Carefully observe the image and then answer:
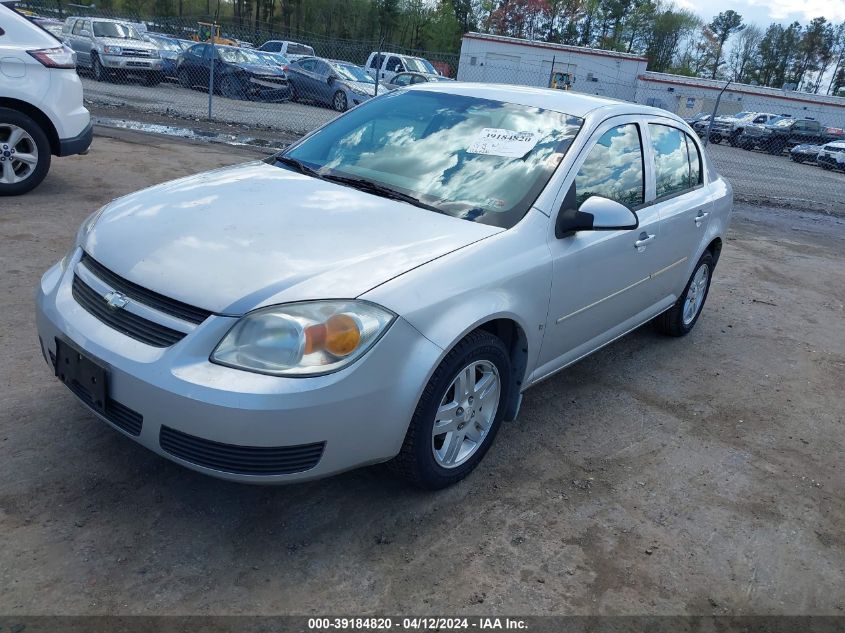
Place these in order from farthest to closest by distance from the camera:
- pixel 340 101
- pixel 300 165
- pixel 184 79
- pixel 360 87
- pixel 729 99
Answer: pixel 729 99 < pixel 184 79 < pixel 340 101 < pixel 360 87 < pixel 300 165

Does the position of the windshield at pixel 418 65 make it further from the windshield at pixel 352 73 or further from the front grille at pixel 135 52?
the front grille at pixel 135 52

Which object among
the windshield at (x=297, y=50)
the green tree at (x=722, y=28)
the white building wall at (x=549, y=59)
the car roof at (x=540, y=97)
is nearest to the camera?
the car roof at (x=540, y=97)

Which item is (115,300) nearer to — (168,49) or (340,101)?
(340,101)

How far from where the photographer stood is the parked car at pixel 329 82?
19969 mm

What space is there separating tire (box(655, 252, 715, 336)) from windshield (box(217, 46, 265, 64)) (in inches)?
667

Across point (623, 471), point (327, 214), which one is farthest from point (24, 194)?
point (623, 471)

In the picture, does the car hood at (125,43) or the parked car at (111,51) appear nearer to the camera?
the parked car at (111,51)

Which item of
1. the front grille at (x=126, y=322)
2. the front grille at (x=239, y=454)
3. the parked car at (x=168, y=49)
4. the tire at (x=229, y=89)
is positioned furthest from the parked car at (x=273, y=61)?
the front grille at (x=239, y=454)

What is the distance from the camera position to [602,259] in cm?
365

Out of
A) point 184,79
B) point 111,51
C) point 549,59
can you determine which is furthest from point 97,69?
Result: point 549,59

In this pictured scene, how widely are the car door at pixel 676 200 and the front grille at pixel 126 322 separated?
292 centimetres

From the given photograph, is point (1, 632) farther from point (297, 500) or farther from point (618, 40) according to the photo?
point (618, 40)

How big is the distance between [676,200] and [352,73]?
59.0 ft

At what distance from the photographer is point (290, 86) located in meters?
20.6
